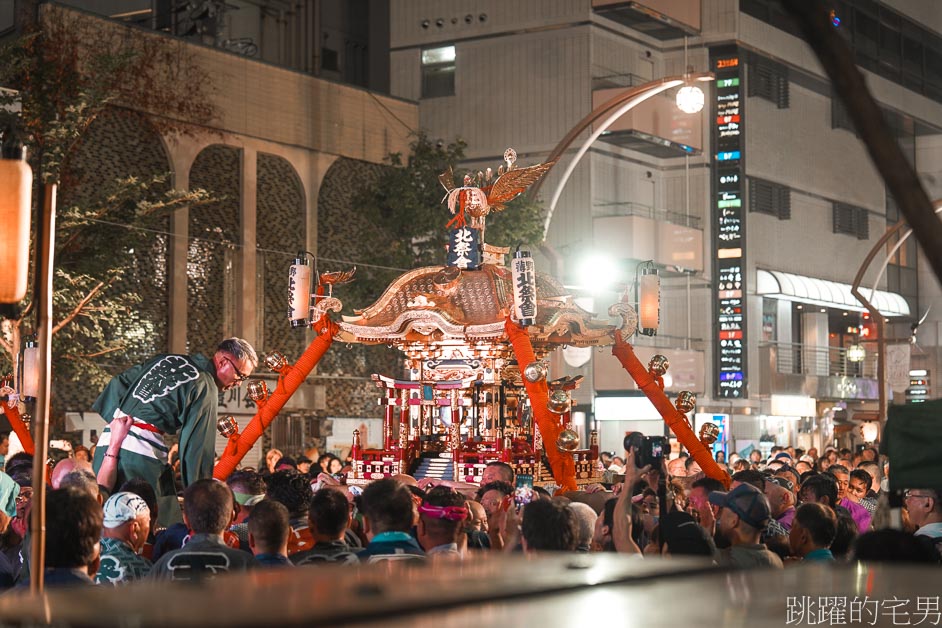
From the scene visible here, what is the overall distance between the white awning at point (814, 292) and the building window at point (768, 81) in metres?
5.54

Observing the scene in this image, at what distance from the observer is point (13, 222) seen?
197 inches

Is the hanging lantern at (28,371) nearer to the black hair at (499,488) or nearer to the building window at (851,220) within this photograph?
the black hair at (499,488)

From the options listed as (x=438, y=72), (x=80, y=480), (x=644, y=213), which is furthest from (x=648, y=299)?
(x=438, y=72)

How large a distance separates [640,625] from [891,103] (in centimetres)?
4953

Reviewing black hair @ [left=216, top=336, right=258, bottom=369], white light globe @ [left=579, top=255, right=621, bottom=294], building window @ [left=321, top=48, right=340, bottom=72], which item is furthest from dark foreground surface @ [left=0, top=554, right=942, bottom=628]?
building window @ [left=321, top=48, right=340, bottom=72]

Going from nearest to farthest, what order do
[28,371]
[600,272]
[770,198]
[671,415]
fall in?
[28,371] → [671,415] → [600,272] → [770,198]

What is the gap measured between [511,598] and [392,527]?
3.75m

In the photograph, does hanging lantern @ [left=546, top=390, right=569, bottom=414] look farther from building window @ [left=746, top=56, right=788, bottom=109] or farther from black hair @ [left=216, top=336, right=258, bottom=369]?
building window @ [left=746, top=56, right=788, bottom=109]

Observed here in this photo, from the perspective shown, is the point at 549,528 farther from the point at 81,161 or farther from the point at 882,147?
the point at 81,161

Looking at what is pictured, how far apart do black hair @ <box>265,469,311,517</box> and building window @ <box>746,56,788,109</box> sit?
116 ft

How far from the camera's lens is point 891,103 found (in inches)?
1930

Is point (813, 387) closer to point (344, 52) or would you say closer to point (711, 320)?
point (711, 320)

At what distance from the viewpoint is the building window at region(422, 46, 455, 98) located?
39719mm

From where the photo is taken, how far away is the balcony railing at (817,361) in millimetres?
43812
